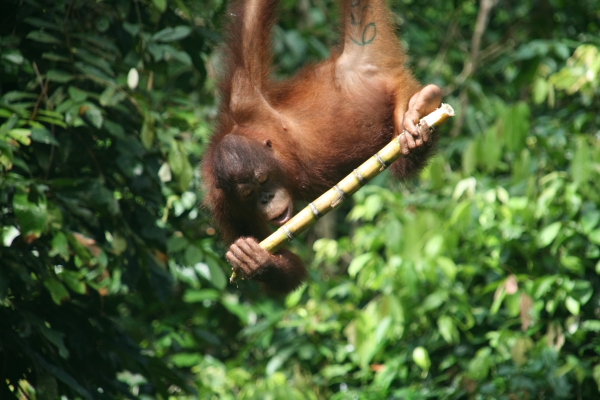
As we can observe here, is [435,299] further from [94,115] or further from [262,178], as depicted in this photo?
[94,115]

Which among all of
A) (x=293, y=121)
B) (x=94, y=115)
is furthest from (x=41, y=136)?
(x=293, y=121)

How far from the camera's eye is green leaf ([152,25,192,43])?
367cm

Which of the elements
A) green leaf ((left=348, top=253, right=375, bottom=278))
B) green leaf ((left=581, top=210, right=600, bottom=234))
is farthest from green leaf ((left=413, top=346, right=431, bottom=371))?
green leaf ((left=581, top=210, right=600, bottom=234))

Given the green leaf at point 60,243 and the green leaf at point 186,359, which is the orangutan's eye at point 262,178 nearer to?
the green leaf at point 60,243

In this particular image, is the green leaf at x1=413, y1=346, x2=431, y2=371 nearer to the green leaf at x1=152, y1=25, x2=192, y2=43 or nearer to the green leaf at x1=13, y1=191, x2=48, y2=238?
the green leaf at x1=152, y1=25, x2=192, y2=43

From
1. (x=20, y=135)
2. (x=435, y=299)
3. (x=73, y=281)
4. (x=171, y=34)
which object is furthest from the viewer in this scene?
(x=435, y=299)

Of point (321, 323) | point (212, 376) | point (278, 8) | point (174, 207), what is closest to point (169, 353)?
point (212, 376)

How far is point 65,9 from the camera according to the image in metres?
3.79

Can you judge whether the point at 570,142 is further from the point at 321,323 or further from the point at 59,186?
the point at 59,186

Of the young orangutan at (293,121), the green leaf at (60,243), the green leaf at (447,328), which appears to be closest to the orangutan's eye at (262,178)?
the young orangutan at (293,121)

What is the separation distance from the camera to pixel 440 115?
2.85 meters

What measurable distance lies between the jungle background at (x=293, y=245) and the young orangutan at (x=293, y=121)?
0.27 m

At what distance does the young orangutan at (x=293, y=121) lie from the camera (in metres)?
3.28

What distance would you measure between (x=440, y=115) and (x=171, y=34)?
5.13ft
